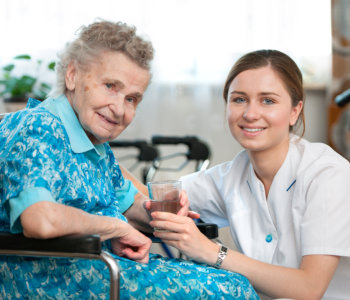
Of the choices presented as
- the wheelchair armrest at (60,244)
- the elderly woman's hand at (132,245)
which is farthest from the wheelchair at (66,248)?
the elderly woman's hand at (132,245)

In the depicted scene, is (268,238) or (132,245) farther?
(268,238)

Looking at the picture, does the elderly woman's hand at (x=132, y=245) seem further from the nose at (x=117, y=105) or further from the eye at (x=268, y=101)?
the eye at (x=268, y=101)

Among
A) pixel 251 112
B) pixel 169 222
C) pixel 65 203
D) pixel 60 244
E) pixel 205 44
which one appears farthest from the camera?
pixel 205 44

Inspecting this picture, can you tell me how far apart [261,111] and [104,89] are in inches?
20.5

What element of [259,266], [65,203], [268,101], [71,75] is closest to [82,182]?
[65,203]

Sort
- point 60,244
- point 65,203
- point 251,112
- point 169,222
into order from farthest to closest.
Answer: point 251,112, point 169,222, point 65,203, point 60,244

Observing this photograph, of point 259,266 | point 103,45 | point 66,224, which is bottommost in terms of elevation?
point 259,266

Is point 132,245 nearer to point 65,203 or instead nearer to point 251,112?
point 65,203

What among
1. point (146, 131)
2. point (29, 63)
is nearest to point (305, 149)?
point (146, 131)

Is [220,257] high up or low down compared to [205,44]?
down

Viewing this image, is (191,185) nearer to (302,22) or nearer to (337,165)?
(337,165)

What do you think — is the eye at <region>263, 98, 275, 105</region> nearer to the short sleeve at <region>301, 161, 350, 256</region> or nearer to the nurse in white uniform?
the nurse in white uniform

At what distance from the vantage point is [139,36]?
56.7 inches

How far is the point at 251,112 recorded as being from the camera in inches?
64.4
